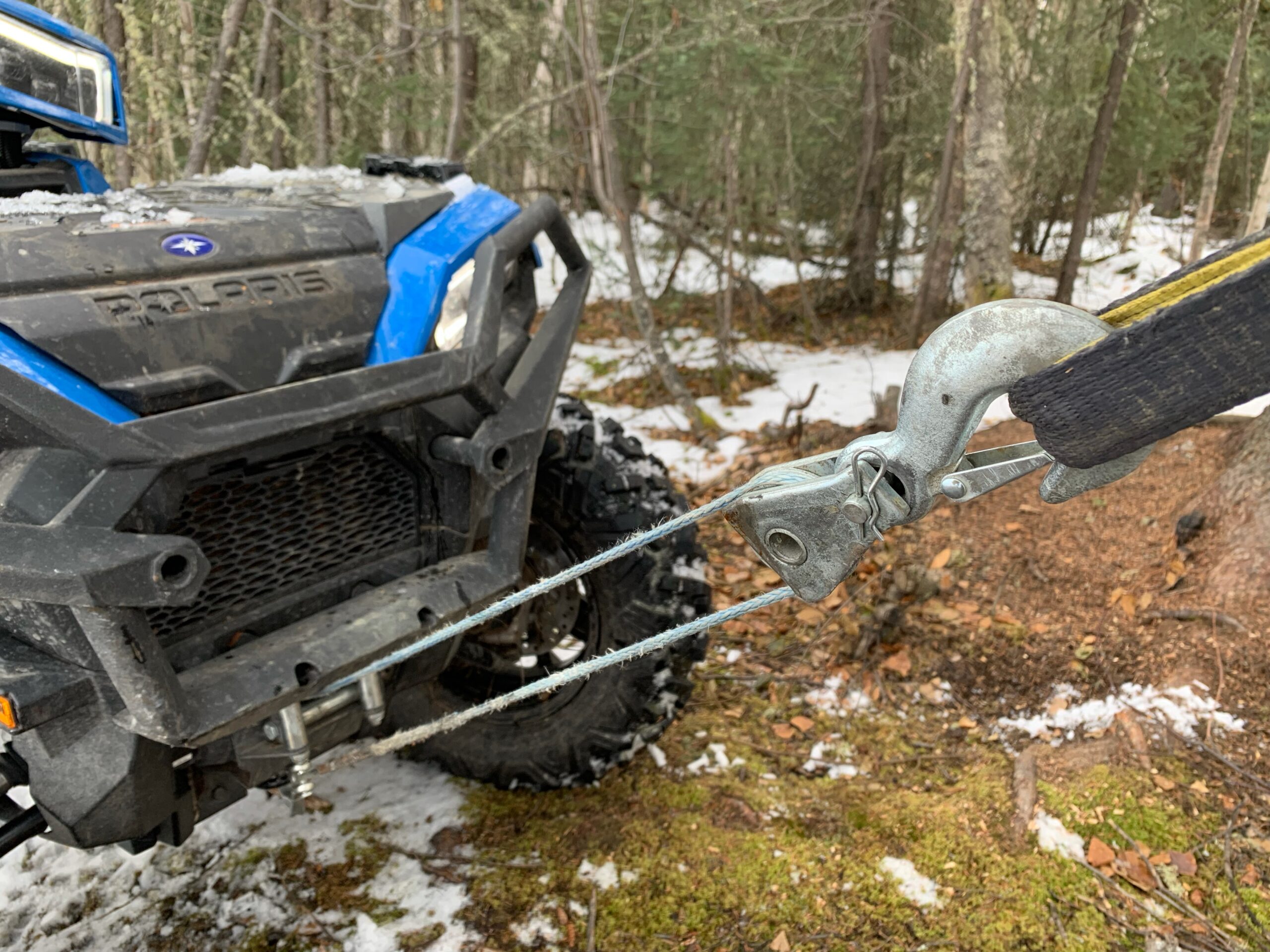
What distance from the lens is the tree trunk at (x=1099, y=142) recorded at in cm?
607

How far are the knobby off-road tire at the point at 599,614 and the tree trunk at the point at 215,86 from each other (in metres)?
4.09

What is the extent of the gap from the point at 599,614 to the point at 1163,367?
1.85 m

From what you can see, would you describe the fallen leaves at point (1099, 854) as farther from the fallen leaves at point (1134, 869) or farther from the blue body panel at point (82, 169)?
the blue body panel at point (82, 169)

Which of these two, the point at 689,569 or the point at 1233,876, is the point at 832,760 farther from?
the point at 1233,876

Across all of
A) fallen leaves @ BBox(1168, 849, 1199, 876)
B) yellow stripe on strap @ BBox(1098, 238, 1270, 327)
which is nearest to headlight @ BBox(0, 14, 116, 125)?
yellow stripe on strap @ BBox(1098, 238, 1270, 327)

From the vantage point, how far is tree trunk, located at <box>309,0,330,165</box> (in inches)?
248

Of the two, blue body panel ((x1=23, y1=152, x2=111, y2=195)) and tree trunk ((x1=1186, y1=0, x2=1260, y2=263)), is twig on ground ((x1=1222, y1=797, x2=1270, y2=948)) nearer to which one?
blue body panel ((x1=23, y1=152, x2=111, y2=195))

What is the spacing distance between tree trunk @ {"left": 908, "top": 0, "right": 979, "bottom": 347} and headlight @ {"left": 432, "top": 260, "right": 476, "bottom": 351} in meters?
5.07

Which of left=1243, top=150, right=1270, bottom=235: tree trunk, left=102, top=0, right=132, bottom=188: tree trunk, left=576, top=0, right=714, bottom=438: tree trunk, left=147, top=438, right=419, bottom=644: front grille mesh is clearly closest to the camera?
left=147, top=438, right=419, bottom=644: front grille mesh

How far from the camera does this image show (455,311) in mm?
2080

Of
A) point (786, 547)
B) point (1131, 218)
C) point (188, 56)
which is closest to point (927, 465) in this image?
point (786, 547)

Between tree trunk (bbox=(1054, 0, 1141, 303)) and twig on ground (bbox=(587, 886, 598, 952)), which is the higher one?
tree trunk (bbox=(1054, 0, 1141, 303))

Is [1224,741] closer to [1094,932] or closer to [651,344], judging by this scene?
[1094,932]

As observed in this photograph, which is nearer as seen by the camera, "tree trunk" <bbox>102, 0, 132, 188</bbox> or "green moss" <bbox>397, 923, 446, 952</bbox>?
"green moss" <bbox>397, 923, 446, 952</bbox>
